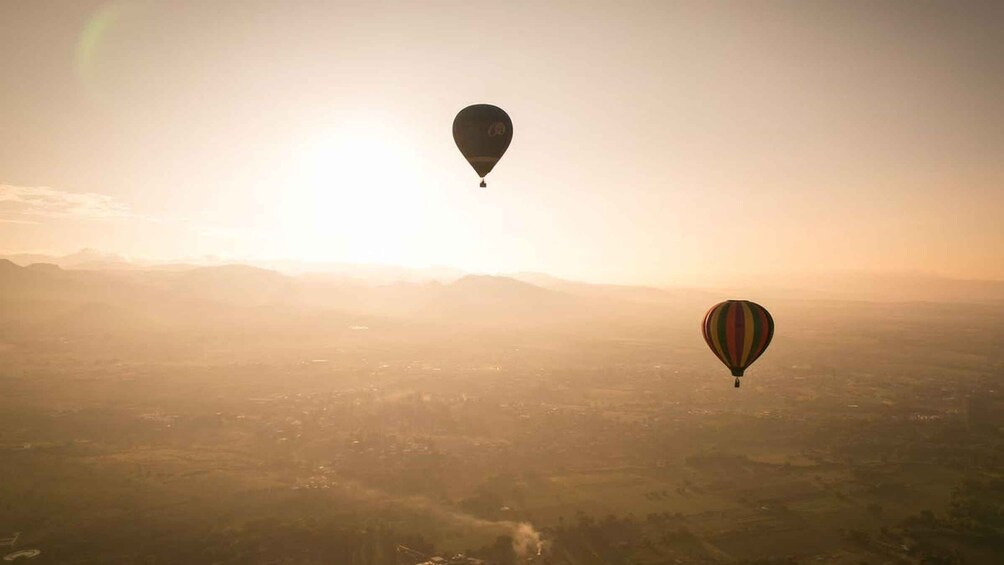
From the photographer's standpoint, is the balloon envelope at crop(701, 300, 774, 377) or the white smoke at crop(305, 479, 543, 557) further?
the white smoke at crop(305, 479, 543, 557)

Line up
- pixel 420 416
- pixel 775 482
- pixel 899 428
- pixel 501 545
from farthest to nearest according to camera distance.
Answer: pixel 420 416, pixel 899 428, pixel 775 482, pixel 501 545

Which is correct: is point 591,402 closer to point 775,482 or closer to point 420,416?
point 420,416

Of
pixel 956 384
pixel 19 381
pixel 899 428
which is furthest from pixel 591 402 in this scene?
pixel 19 381

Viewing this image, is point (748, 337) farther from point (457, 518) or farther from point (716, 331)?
point (457, 518)

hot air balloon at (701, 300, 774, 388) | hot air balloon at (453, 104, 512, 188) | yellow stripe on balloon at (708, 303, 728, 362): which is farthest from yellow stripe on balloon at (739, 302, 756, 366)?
hot air balloon at (453, 104, 512, 188)

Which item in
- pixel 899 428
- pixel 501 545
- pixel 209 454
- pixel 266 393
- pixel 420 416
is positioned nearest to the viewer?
pixel 501 545

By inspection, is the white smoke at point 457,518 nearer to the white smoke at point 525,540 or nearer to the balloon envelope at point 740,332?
the white smoke at point 525,540

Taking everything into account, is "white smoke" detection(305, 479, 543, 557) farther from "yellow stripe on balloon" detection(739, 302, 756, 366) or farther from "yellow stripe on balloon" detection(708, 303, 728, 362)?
"yellow stripe on balloon" detection(739, 302, 756, 366)

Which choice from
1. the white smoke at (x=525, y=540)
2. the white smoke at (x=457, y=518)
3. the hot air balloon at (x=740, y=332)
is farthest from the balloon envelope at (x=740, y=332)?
the white smoke at (x=457, y=518)
